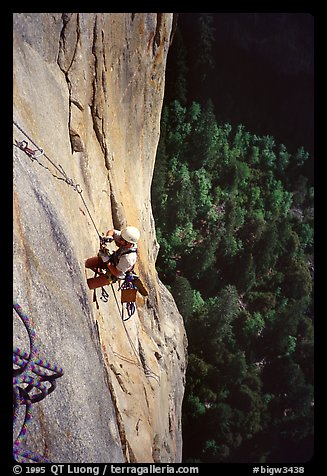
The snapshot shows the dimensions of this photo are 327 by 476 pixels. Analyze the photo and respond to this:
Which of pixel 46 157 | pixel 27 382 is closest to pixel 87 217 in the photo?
pixel 46 157

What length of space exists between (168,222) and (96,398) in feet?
20.6

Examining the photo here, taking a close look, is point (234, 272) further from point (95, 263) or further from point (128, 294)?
point (95, 263)

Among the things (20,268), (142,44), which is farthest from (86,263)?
(142,44)

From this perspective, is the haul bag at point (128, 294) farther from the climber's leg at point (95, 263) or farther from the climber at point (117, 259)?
the climber's leg at point (95, 263)

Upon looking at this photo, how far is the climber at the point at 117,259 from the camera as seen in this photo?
589 cm

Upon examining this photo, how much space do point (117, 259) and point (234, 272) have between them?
26.0ft

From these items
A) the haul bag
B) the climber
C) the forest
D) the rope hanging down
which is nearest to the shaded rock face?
the rope hanging down

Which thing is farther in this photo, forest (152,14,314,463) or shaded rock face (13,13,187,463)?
forest (152,14,314,463)

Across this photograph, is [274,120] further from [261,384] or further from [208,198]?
[261,384]

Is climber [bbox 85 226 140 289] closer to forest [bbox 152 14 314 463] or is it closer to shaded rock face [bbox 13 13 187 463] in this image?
shaded rock face [bbox 13 13 187 463]

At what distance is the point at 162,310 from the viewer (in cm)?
1062

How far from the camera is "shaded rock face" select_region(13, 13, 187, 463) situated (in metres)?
5.04

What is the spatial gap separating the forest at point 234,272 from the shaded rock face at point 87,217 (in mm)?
1659

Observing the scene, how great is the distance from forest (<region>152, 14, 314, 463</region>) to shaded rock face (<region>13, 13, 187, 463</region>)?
1659 millimetres
